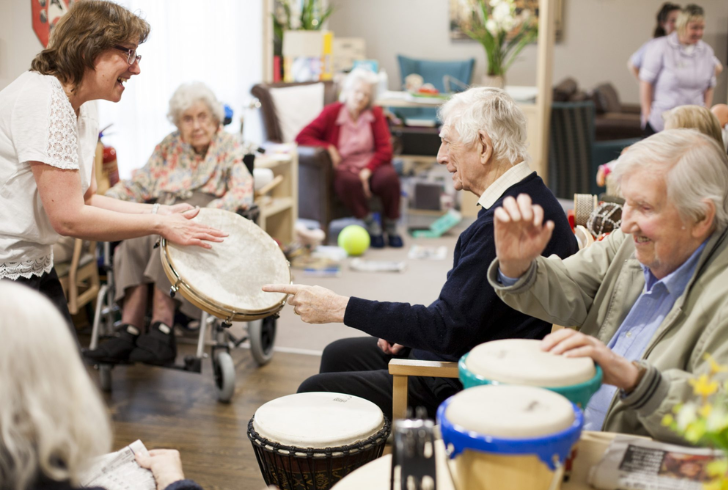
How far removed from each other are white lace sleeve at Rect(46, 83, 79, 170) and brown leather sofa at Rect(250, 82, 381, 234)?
144 inches

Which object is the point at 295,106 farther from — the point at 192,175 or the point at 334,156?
the point at 192,175

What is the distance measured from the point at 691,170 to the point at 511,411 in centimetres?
64

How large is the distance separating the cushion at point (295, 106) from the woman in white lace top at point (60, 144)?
3897 millimetres

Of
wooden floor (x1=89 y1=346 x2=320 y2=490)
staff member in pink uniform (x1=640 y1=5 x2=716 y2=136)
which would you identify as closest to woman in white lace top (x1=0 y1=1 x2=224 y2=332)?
wooden floor (x1=89 y1=346 x2=320 y2=490)

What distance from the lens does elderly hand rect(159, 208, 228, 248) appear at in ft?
7.07

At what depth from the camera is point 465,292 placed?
5.73 feet

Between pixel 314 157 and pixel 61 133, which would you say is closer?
pixel 61 133

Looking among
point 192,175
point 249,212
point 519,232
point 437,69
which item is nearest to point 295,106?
point 192,175

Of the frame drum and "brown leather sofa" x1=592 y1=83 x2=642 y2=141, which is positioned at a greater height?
"brown leather sofa" x1=592 y1=83 x2=642 y2=141

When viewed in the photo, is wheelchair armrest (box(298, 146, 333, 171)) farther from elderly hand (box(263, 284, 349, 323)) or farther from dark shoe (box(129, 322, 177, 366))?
elderly hand (box(263, 284, 349, 323))

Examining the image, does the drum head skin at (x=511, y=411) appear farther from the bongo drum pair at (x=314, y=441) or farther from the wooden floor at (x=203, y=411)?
the wooden floor at (x=203, y=411)

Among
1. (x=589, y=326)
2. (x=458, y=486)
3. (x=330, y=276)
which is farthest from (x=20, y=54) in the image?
(x=458, y=486)

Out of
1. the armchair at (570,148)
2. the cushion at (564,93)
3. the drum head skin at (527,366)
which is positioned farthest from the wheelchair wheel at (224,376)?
the cushion at (564,93)

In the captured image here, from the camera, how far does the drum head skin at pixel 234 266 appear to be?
2.10 m
